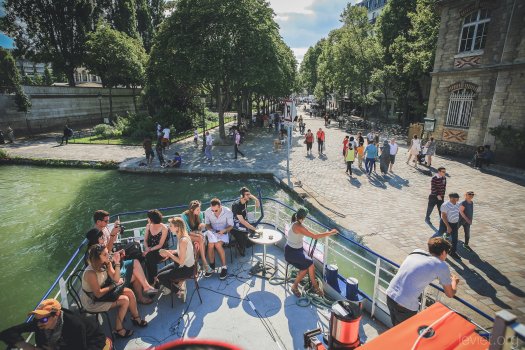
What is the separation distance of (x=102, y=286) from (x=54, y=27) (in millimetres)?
42672

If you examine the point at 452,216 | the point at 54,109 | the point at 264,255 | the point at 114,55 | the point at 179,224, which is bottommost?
the point at 264,255

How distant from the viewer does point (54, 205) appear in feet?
44.0

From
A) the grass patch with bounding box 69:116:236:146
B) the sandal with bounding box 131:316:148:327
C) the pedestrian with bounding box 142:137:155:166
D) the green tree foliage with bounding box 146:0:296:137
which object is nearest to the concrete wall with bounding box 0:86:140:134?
the grass patch with bounding box 69:116:236:146

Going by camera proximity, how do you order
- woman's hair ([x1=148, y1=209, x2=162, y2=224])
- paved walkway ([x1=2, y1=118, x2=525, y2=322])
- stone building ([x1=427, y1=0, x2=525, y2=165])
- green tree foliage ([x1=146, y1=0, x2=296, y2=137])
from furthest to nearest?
green tree foliage ([x1=146, y1=0, x2=296, y2=137])
stone building ([x1=427, y1=0, x2=525, y2=165])
paved walkway ([x1=2, y1=118, x2=525, y2=322])
woman's hair ([x1=148, y1=209, x2=162, y2=224])

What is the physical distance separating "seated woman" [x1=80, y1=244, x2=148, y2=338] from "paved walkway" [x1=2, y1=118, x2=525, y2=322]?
6127 mm

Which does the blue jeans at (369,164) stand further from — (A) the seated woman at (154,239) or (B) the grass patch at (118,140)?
(B) the grass patch at (118,140)

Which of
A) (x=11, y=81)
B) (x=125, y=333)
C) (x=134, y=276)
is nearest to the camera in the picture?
(x=125, y=333)

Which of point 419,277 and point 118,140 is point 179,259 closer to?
point 419,277

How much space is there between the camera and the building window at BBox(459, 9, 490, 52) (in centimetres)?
1681

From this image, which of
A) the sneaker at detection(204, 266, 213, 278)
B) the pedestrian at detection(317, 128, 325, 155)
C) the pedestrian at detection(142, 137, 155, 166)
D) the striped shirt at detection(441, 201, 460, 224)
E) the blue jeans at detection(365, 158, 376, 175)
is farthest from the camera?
the pedestrian at detection(317, 128, 325, 155)

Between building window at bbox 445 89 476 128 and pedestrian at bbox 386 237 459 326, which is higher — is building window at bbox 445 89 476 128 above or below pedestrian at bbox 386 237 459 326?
above

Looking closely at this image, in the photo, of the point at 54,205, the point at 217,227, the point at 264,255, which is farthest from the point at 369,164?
the point at 54,205

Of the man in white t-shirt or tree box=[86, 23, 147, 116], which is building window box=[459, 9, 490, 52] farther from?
tree box=[86, 23, 147, 116]

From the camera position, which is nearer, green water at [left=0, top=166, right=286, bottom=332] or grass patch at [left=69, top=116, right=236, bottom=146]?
green water at [left=0, top=166, right=286, bottom=332]
